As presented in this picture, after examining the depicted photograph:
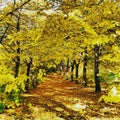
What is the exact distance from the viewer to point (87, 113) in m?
13.2

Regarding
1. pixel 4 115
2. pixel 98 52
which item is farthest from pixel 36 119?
pixel 98 52

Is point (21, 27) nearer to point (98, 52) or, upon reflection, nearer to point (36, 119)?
point (98, 52)

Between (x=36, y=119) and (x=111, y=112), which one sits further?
(x=111, y=112)

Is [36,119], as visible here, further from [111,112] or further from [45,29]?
[45,29]

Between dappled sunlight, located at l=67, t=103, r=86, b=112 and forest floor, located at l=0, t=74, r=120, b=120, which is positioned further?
dappled sunlight, located at l=67, t=103, r=86, b=112

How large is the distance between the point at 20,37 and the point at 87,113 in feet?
19.8

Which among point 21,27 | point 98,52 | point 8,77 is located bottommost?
point 8,77

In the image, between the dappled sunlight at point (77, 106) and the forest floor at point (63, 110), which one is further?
the dappled sunlight at point (77, 106)

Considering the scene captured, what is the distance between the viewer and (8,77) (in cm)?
813

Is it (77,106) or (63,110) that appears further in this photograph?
(77,106)

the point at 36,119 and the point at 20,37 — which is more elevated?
the point at 20,37

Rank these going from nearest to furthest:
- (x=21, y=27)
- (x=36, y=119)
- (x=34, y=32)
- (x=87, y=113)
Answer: (x=34, y=32)
(x=36, y=119)
(x=87, y=113)
(x=21, y=27)

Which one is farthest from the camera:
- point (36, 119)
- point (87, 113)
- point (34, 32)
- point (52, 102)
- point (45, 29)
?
point (52, 102)

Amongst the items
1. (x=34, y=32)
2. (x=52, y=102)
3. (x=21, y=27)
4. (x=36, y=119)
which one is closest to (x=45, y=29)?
(x=34, y=32)
